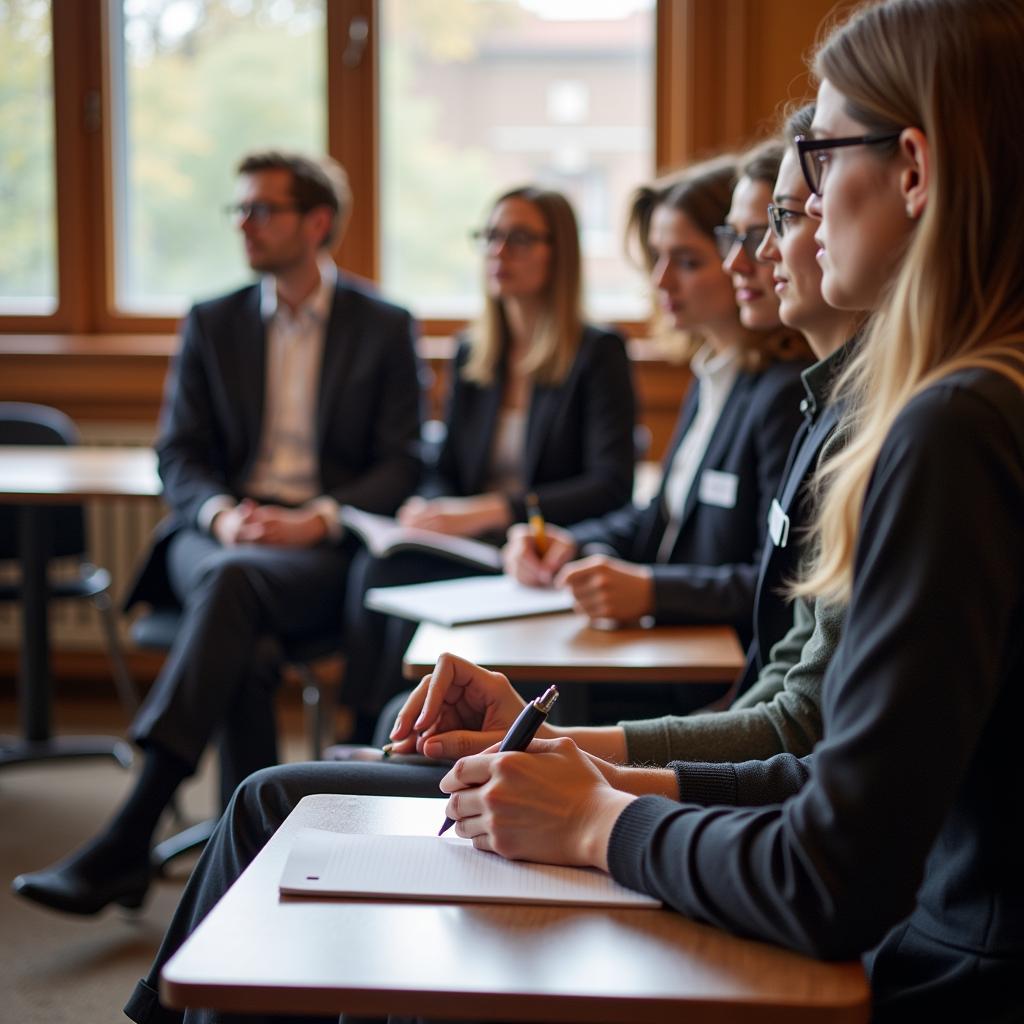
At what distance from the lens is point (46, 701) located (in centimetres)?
380

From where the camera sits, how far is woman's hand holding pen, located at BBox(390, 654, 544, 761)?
4.80ft

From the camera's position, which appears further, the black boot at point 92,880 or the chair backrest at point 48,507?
the chair backrest at point 48,507

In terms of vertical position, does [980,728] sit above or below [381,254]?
below

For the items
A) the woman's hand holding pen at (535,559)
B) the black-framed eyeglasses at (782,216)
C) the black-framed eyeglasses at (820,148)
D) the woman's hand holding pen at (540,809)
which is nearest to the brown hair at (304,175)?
the woman's hand holding pen at (535,559)

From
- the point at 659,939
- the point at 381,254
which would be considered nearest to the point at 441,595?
the point at 659,939

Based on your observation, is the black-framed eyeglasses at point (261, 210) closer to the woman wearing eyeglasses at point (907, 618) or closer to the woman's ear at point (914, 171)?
the woman wearing eyeglasses at point (907, 618)

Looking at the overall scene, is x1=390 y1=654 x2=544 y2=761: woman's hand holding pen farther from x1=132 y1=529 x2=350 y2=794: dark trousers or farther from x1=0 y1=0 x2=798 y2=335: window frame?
x1=0 y1=0 x2=798 y2=335: window frame

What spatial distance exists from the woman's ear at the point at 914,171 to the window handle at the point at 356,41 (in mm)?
3780

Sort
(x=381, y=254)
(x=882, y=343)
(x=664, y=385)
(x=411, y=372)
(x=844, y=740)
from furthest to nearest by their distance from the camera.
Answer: (x=381, y=254), (x=664, y=385), (x=411, y=372), (x=882, y=343), (x=844, y=740)

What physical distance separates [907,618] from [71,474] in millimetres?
2897

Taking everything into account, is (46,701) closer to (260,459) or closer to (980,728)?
(260,459)

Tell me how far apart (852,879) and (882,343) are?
0.42m

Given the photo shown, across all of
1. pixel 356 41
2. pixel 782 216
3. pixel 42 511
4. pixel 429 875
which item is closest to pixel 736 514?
pixel 782 216

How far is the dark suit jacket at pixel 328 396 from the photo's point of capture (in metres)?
3.71
